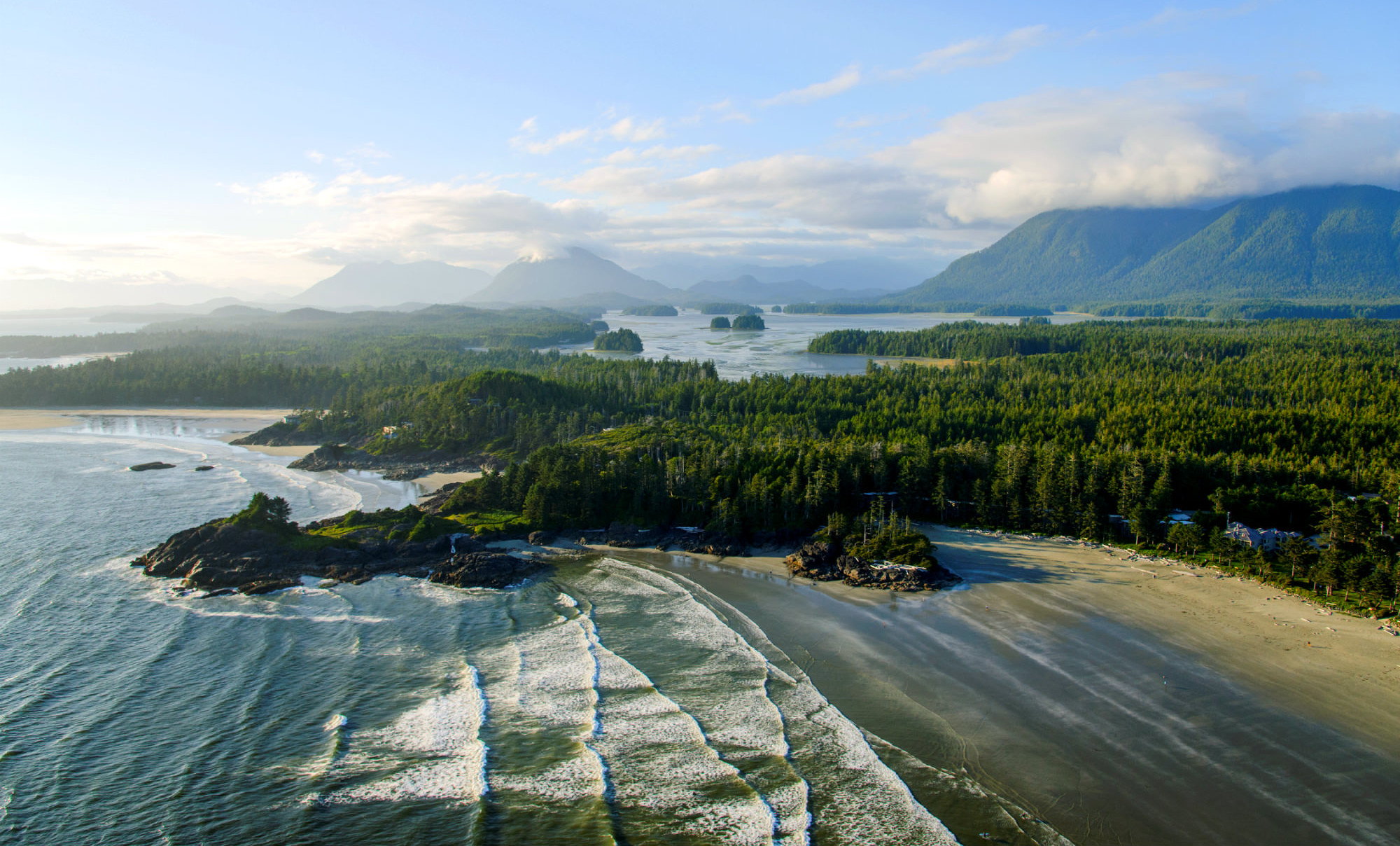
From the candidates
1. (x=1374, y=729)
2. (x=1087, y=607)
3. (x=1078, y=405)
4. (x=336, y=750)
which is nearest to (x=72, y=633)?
(x=336, y=750)

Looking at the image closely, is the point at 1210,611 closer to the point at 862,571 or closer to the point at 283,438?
the point at 862,571

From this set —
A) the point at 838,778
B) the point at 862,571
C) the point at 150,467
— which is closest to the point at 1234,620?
the point at 862,571

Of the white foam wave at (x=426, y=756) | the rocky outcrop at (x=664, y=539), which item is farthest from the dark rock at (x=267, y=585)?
the white foam wave at (x=426, y=756)

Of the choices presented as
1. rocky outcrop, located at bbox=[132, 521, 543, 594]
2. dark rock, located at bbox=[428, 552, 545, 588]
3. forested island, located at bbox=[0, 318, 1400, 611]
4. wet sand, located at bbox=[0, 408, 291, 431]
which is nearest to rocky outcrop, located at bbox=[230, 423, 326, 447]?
forested island, located at bbox=[0, 318, 1400, 611]

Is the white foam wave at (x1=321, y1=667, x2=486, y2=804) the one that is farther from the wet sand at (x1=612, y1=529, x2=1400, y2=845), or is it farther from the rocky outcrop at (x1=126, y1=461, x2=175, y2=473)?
the rocky outcrop at (x1=126, y1=461, x2=175, y2=473)

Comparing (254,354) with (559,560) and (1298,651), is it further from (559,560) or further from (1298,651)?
(1298,651)
